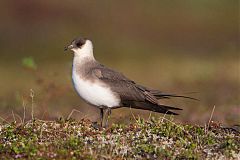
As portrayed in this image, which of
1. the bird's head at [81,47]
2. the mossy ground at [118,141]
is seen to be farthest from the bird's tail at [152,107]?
the bird's head at [81,47]

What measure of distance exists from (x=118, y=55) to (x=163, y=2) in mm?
7269

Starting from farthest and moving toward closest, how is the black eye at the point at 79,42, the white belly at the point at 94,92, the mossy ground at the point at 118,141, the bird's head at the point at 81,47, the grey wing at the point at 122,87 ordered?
1. the black eye at the point at 79,42
2. the bird's head at the point at 81,47
3. the grey wing at the point at 122,87
4. the white belly at the point at 94,92
5. the mossy ground at the point at 118,141

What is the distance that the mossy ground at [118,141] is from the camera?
661 centimetres

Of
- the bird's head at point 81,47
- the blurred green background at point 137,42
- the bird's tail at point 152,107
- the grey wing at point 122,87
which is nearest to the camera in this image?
the grey wing at point 122,87

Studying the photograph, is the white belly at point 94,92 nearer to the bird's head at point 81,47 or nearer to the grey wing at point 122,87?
the grey wing at point 122,87

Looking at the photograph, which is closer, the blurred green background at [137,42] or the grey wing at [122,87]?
the grey wing at [122,87]

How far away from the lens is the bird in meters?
8.05

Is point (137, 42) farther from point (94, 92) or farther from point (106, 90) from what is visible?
point (94, 92)

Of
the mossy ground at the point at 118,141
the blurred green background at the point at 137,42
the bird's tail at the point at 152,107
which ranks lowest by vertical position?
the mossy ground at the point at 118,141

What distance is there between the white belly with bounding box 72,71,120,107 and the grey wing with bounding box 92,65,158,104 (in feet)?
0.30

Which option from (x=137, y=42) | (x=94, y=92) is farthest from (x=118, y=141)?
(x=137, y=42)

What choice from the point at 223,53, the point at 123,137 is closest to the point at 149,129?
the point at 123,137

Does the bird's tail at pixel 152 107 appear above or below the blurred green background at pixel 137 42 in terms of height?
below

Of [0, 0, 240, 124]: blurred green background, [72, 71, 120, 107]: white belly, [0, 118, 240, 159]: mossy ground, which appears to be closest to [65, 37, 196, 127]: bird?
[72, 71, 120, 107]: white belly
